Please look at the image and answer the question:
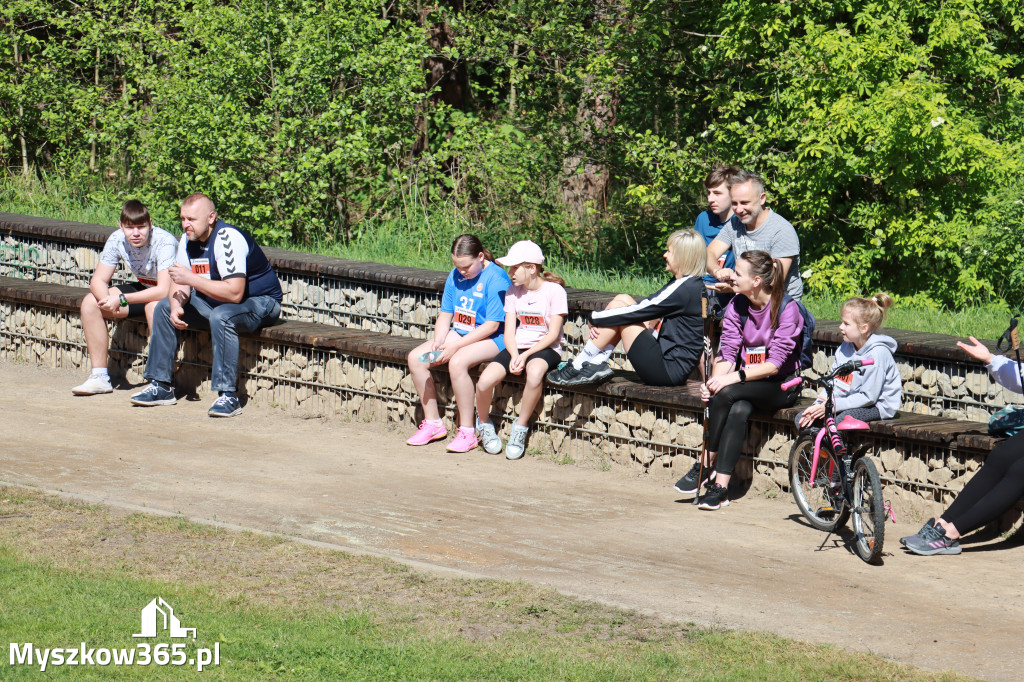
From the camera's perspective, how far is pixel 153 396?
1006cm

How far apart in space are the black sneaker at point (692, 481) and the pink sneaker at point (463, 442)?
1533mm

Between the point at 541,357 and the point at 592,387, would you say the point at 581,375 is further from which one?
the point at 541,357

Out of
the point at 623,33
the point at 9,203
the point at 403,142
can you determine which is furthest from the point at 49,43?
the point at 623,33

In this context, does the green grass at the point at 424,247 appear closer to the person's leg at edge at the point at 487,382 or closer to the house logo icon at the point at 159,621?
the person's leg at edge at the point at 487,382

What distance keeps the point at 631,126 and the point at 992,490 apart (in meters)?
8.70

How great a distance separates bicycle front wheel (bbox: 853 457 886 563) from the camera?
21.6 ft

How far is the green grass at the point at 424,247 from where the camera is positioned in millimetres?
Answer: 10711

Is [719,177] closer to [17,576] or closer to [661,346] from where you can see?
[661,346]

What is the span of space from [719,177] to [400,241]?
5467 millimetres

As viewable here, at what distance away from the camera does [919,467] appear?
24.6 feet

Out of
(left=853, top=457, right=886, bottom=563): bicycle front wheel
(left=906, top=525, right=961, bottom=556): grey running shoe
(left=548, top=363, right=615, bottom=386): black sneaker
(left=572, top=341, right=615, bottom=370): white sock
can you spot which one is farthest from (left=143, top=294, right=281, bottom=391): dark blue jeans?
(left=906, top=525, right=961, bottom=556): grey running shoe

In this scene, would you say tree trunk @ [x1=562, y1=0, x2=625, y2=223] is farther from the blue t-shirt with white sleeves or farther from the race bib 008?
the race bib 008

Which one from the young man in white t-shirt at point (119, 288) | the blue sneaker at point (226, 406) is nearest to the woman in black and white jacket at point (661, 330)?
the blue sneaker at point (226, 406)

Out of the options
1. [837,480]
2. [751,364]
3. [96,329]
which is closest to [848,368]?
[837,480]
